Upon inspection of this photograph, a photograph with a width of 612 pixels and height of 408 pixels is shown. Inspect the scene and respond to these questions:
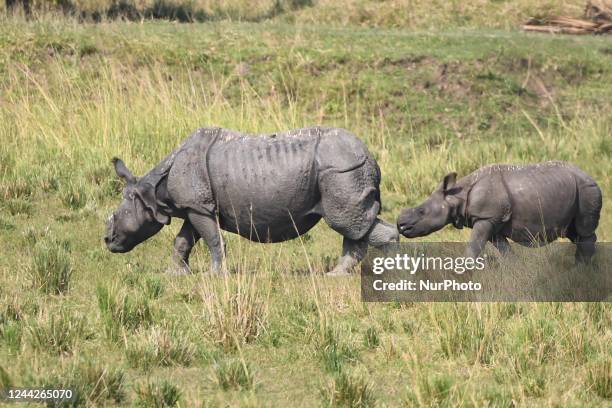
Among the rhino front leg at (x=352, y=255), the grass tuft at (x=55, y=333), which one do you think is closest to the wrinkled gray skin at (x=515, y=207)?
the rhino front leg at (x=352, y=255)

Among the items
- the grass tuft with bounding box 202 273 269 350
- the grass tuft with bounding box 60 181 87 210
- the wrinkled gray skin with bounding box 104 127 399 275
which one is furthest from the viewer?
the grass tuft with bounding box 60 181 87 210

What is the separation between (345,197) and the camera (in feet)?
27.9

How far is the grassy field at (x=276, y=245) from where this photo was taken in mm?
6500

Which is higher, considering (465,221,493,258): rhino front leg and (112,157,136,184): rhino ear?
(112,157,136,184): rhino ear

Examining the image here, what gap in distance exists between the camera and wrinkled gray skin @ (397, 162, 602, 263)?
857 cm

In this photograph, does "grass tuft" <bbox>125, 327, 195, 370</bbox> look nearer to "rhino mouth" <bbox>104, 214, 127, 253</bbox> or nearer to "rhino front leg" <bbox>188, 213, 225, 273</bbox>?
"rhino front leg" <bbox>188, 213, 225, 273</bbox>

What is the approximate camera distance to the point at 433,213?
8.82 meters

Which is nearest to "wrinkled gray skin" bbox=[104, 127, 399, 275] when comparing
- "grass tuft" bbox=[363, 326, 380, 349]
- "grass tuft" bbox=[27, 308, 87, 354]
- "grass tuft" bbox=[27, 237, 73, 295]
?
"grass tuft" bbox=[27, 237, 73, 295]

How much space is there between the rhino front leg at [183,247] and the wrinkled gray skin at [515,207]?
160cm

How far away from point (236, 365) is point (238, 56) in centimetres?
1109

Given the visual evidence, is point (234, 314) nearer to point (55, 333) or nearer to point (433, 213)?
point (55, 333)

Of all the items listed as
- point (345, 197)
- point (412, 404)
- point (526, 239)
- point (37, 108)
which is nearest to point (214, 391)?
point (412, 404)

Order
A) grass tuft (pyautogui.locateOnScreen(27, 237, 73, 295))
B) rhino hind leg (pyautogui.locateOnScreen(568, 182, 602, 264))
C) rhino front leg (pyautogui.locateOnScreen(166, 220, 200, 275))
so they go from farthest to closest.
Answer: rhino front leg (pyautogui.locateOnScreen(166, 220, 200, 275)) → rhino hind leg (pyautogui.locateOnScreen(568, 182, 602, 264)) → grass tuft (pyautogui.locateOnScreen(27, 237, 73, 295))

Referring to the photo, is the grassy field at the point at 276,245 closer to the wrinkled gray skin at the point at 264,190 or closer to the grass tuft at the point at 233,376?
the grass tuft at the point at 233,376
